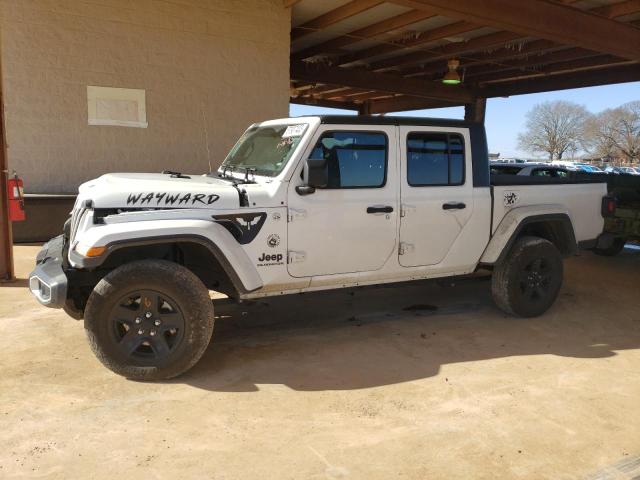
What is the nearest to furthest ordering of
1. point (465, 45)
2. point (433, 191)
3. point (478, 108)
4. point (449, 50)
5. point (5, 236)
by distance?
point (433, 191)
point (5, 236)
point (465, 45)
point (449, 50)
point (478, 108)

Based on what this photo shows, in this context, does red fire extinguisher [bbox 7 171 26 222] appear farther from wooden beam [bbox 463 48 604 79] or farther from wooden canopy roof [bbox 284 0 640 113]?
wooden beam [bbox 463 48 604 79]

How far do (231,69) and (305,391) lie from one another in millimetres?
7422

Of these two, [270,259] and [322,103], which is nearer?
[270,259]

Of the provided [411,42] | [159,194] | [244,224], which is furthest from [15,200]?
[411,42]

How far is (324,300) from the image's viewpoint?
6301mm

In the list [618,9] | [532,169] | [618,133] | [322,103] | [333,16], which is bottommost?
[532,169]

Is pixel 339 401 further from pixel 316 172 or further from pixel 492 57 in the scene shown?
pixel 492 57

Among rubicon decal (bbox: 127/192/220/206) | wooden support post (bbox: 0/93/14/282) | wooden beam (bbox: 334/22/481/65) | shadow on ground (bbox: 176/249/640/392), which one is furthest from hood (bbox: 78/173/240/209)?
wooden beam (bbox: 334/22/481/65)

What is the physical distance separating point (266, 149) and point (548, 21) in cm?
630

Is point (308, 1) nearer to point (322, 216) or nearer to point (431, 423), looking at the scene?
point (322, 216)

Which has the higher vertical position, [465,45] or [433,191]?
[465,45]

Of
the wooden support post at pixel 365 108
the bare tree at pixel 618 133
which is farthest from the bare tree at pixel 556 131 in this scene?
the wooden support post at pixel 365 108

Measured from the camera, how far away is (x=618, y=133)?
240 feet

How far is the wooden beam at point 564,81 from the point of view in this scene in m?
14.3
